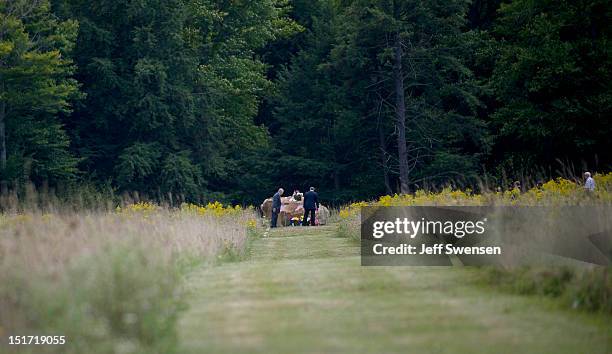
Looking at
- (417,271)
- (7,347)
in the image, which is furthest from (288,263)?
(7,347)

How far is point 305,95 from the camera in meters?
56.2

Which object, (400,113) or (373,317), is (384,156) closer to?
(400,113)

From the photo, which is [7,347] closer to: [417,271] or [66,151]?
[417,271]

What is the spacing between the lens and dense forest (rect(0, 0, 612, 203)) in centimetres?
4359

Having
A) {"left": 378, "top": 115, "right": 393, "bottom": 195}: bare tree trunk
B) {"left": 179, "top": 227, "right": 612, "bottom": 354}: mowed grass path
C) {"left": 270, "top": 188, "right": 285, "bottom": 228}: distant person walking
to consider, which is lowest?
{"left": 179, "top": 227, "right": 612, "bottom": 354}: mowed grass path

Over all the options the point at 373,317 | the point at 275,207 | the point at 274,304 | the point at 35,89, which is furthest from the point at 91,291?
the point at 35,89

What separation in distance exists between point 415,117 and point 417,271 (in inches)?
1366

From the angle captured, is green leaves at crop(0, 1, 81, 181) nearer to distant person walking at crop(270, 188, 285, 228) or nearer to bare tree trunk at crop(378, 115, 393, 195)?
distant person walking at crop(270, 188, 285, 228)

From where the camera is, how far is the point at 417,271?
14586 mm

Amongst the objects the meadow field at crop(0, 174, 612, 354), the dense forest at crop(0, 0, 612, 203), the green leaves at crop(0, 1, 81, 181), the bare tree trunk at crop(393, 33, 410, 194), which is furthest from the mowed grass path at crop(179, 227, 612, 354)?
the bare tree trunk at crop(393, 33, 410, 194)

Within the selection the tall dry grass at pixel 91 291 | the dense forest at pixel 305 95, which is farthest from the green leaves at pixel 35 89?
the tall dry grass at pixel 91 291

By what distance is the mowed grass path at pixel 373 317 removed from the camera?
9.41 meters

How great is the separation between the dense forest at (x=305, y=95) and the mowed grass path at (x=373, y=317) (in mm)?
29514

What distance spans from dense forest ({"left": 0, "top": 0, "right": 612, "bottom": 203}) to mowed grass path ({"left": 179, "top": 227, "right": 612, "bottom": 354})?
29.5 meters
